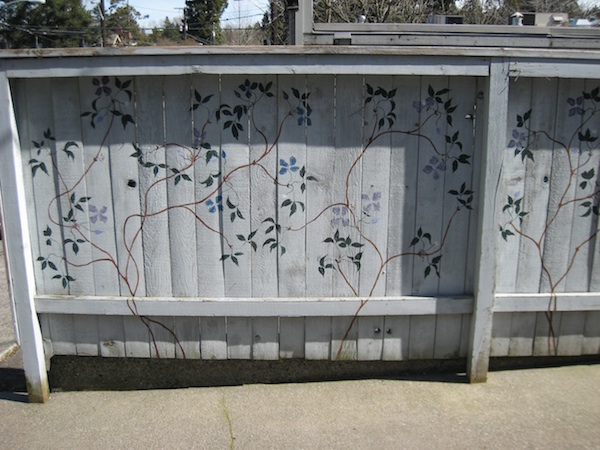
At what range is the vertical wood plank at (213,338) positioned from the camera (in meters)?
3.12

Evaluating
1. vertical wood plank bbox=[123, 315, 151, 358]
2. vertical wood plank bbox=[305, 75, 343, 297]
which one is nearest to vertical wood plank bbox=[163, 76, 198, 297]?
vertical wood plank bbox=[123, 315, 151, 358]

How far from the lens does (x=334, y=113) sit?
293 cm

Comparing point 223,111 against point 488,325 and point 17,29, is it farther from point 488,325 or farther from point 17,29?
point 17,29

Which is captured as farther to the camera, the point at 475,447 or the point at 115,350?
the point at 115,350

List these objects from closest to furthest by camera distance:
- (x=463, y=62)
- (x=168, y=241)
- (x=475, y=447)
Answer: (x=475, y=447), (x=463, y=62), (x=168, y=241)

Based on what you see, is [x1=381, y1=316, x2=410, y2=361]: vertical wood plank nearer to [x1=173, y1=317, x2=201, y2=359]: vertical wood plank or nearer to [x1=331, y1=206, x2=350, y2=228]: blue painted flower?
[x1=331, y1=206, x2=350, y2=228]: blue painted flower

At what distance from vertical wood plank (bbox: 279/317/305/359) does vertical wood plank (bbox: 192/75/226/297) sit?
0.43 metres

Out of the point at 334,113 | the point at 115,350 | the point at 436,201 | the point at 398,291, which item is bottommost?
the point at 115,350

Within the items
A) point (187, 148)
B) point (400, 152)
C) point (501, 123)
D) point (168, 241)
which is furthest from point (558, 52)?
point (168, 241)

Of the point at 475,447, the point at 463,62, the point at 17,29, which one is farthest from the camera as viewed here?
the point at 17,29

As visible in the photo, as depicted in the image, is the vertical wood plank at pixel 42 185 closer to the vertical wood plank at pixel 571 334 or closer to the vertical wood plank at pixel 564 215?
the vertical wood plank at pixel 564 215

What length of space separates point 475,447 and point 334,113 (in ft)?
6.28

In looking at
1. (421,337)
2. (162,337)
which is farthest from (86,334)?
(421,337)

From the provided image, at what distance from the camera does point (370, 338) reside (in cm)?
316
